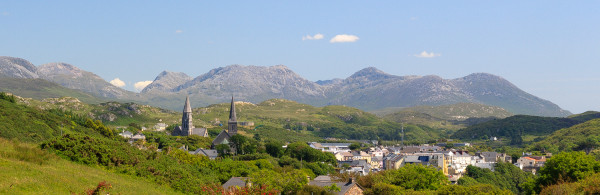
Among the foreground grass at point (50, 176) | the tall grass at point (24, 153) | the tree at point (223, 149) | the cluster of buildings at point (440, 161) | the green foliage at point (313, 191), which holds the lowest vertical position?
the cluster of buildings at point (440, 161)

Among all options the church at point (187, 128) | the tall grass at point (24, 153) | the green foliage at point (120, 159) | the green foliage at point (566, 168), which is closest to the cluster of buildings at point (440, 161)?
the green foliage at point (566, 168)

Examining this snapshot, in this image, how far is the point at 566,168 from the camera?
252 feet

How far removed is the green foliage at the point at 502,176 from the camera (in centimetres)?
12088

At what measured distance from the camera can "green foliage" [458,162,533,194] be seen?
397ft

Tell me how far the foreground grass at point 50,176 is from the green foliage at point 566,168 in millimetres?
49758

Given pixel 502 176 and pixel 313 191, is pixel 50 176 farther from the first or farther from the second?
pixel 502 176

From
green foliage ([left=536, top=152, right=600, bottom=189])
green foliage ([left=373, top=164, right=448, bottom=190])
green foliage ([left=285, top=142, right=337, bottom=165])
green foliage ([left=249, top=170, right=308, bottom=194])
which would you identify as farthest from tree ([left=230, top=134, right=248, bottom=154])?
green foliage ([left=249, top=170, right=308, bottom=194])

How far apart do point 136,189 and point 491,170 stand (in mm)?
107290

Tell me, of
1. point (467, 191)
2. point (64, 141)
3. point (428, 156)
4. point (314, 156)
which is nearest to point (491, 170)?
point (428, 156)

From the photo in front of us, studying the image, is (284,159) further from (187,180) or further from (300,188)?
(187,180)

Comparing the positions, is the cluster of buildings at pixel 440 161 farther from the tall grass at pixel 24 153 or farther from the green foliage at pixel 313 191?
the tall grass at pixel 24 153

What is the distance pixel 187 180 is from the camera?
163ft

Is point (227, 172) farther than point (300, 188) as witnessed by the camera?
Yes

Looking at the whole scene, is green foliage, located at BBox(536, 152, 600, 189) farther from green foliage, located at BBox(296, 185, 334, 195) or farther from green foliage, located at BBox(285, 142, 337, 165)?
green foliage, located at BBox(285, 142, 337, 165)
